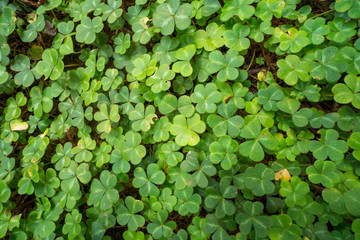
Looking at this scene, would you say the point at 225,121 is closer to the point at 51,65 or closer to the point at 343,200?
the point at 343,200

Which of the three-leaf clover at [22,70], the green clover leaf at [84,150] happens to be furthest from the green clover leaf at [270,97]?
the three-leaf clover at [22,70]

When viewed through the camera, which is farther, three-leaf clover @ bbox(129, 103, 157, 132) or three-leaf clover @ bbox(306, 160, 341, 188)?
three-leaf clover @ bbox(129, 103, 157, 132)

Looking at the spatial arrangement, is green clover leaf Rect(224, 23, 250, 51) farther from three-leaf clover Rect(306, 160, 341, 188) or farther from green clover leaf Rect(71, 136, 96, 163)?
green clover leaf Rect(71, 136, 96, 163)

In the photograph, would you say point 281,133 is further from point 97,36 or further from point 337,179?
point 97,36

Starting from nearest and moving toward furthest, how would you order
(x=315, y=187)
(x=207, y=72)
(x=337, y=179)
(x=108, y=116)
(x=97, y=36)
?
1. (x=337, y=179)
2. (x=315, y=187)
3. (x=207, y=72)
4. (x=108, y=116)
5. (x=97, y=36)

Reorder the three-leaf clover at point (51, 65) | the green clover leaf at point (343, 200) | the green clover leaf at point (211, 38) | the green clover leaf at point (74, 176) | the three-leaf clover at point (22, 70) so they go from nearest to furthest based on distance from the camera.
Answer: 1. the green clover leaf at point (343, 200)
2. the green clover leaf at point (211, 38)
3. the green clover leaf at point (74, 176)
4. the three-leaf clover at point (51, 65)
5. the three-leaf clover at point (22, 70)

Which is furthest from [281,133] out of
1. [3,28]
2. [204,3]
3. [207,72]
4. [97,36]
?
[3,28]

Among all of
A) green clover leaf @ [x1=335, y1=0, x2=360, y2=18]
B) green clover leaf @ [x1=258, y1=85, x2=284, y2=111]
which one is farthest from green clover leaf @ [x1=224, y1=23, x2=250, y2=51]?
green clover leaf @ [x1=335, y1=0, x2=360, y2=18]

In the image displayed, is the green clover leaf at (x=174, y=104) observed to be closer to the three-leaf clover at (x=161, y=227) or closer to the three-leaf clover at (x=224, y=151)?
the three-leaf clover at (x=224, y=151)

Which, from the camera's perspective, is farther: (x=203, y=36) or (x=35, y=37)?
(x=35, y=37)
